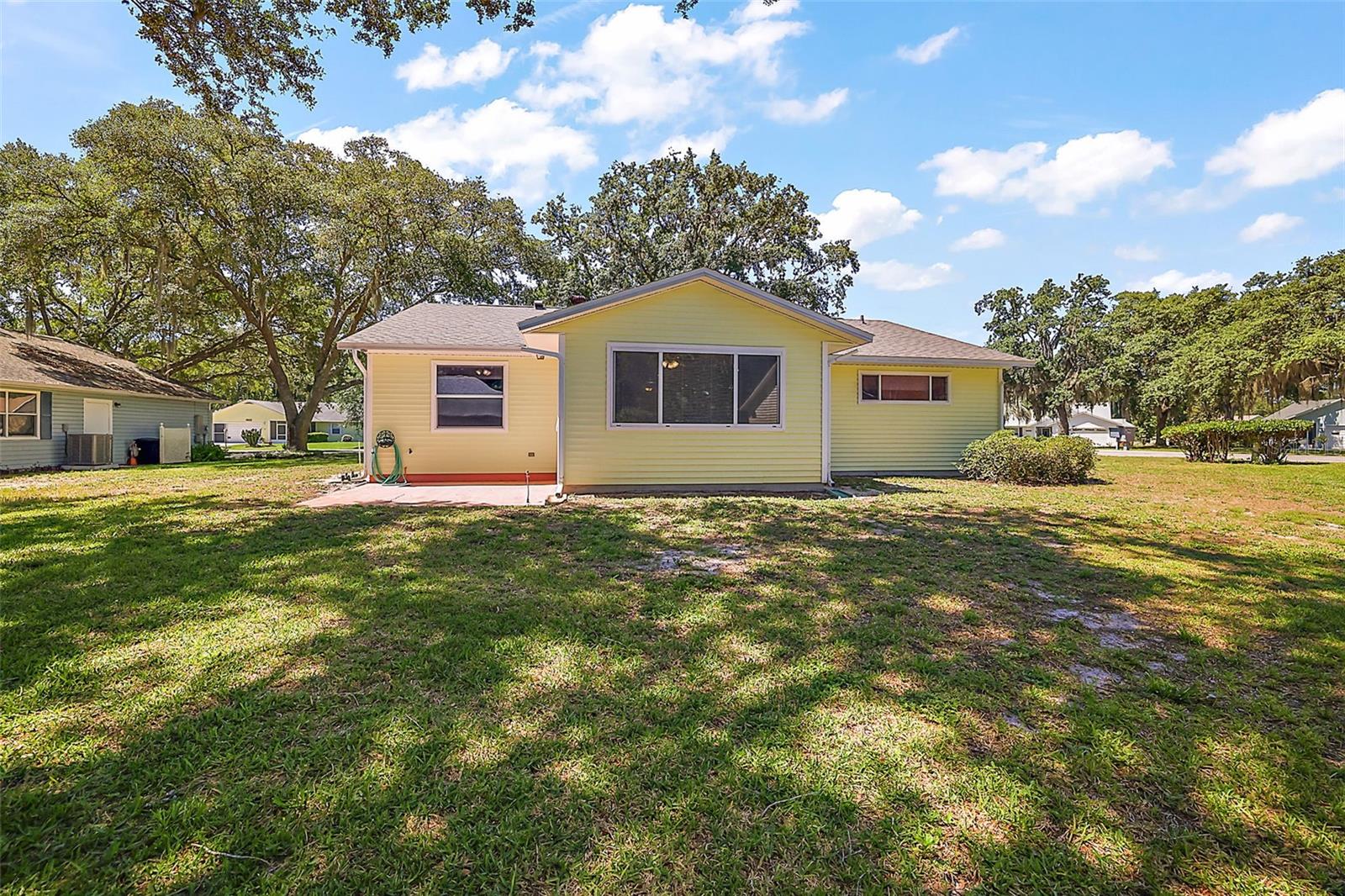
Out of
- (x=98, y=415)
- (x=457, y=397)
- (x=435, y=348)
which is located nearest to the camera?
(x=435, y=348)

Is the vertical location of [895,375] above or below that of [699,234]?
below

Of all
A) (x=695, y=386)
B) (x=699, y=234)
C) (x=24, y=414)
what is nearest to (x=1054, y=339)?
(x=699, y=234)

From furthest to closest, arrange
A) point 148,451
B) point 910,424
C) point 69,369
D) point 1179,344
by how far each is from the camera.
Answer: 1. point 1179,344
2. point 148,451
3. point 69,369
4. point 910,424

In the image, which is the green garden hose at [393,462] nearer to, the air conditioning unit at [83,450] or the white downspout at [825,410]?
the white downspout at [825,410]

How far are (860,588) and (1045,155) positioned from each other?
14.0 meters

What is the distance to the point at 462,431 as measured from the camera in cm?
1063

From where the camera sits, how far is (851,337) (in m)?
9.21

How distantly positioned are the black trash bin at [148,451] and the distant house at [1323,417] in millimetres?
45617

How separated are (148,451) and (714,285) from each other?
58.2ft

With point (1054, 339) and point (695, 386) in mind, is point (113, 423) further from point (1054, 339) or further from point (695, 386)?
point (1054, 339)

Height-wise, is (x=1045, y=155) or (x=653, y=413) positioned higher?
(x=1045, y=155)

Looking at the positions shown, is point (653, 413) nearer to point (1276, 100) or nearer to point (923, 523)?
point (923, 523)

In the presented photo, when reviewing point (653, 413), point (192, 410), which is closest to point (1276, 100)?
point (653, 413)

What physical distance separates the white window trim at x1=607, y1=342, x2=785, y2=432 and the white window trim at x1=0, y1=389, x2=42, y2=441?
1544cm
